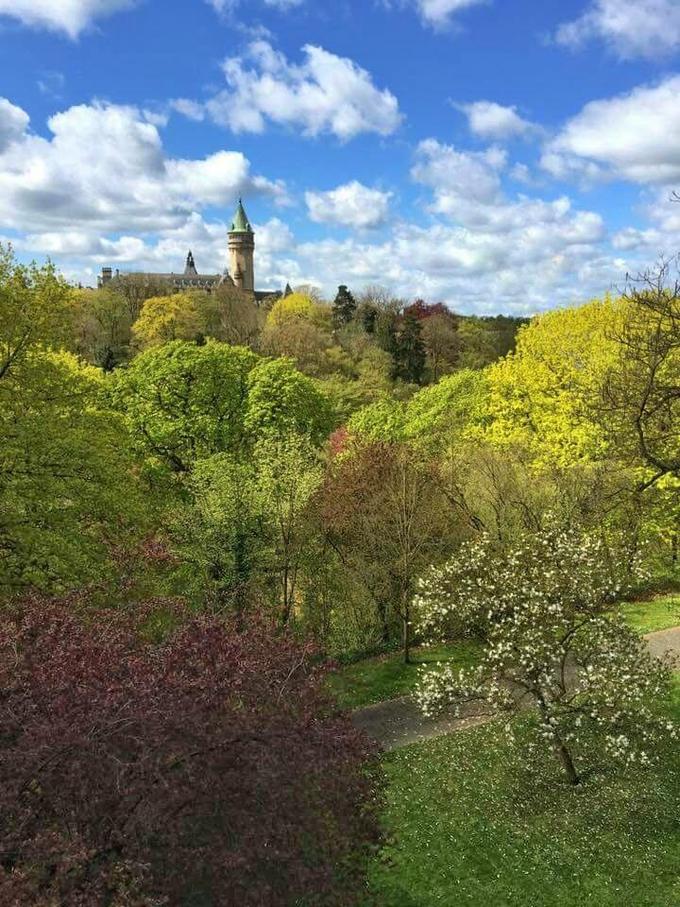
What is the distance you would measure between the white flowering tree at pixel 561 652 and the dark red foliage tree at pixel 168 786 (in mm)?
5296

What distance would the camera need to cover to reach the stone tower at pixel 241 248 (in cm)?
15462

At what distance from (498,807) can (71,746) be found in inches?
377

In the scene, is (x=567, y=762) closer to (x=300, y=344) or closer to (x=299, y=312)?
(x=300, y=344)

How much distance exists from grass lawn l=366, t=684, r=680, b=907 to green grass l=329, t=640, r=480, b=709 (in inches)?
141

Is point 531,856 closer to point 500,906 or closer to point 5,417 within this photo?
point 500,906

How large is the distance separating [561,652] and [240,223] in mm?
157399

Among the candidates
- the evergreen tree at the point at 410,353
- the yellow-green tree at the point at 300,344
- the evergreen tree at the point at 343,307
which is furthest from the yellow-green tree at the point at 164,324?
the evergreen tree at the point at 343,307

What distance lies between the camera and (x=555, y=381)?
2827 cm

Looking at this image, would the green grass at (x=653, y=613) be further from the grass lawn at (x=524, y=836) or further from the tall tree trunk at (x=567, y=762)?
the tall tree trunk at (x=567, y=762)

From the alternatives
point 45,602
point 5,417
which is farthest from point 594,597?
point 5,417

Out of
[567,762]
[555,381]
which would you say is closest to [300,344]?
[555,381]

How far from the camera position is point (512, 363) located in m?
30.5

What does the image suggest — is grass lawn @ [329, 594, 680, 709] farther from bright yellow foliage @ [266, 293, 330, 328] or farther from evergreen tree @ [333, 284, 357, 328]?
evergreen tree @ [333, 284, 357, 328]

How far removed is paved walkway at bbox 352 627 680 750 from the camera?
16266 mm
